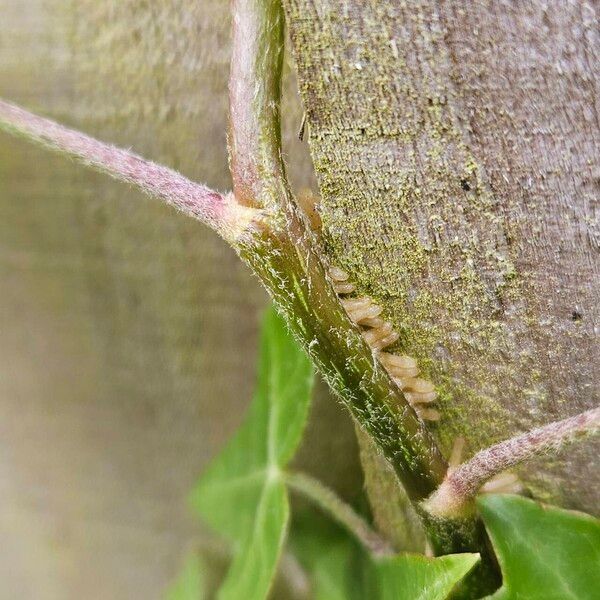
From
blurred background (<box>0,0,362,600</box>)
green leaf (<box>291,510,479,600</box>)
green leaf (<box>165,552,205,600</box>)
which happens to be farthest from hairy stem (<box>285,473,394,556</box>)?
green leaf (<box>165,552,205,600</box>)

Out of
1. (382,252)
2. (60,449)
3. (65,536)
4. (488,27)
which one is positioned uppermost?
(488,27)

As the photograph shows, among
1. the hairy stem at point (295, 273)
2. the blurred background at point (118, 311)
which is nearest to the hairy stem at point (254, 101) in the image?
the hairy stem at point (295, 273)

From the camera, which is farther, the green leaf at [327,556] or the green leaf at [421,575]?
the green leaf at [327,556]

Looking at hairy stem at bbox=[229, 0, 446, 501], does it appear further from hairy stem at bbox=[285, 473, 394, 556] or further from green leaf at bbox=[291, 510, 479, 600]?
hairy stem at bbox=[285, 473, 394, 556]

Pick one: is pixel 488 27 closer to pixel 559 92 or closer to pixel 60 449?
pixel 559 92

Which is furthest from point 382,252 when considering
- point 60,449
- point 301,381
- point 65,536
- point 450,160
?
point 65,536

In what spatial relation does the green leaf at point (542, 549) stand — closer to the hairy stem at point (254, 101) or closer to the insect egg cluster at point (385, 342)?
the insect egg cluster at point (385, 342)
